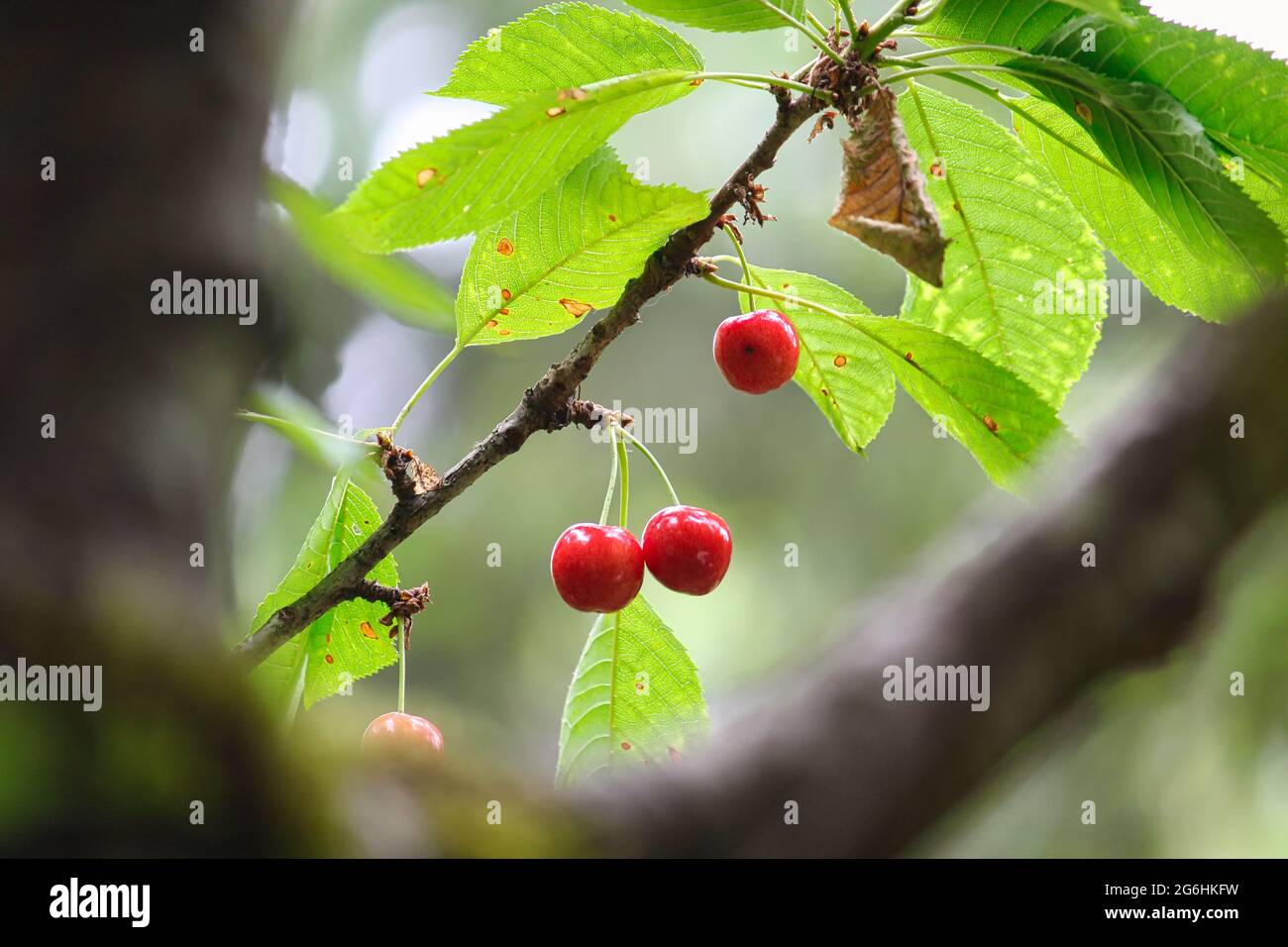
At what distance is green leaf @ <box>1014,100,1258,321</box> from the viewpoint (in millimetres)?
1688

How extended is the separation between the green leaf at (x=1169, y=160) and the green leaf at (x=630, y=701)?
1.09m

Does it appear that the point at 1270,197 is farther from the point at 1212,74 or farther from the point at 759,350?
the point at 759,350

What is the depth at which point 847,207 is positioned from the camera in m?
1.44

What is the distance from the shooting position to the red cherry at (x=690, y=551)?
1831 mm

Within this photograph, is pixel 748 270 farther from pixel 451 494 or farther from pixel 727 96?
pixel 727 96

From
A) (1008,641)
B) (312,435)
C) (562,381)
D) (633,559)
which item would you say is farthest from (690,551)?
(1008,641)

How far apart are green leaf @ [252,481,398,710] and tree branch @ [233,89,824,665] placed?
24cm

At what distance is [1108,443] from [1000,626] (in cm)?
16

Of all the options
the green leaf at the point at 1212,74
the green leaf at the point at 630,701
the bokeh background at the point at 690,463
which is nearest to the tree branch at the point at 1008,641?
the green leaf at the point at 1212,74

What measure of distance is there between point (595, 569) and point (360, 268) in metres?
0.87

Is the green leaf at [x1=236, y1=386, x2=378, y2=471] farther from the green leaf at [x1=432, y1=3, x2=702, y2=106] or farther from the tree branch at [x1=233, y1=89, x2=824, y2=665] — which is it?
the green leaf at [x1=432, y1=3, x2=702, y2=106]

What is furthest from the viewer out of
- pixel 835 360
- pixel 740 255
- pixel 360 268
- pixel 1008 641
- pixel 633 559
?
pixel 835 360

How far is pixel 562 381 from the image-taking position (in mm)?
1534

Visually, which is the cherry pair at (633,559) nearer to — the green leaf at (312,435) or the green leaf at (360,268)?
the green leaf at (312,435)
